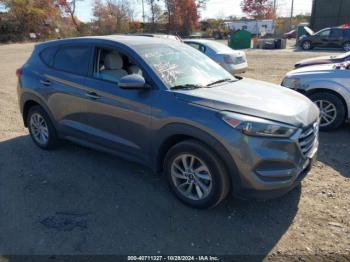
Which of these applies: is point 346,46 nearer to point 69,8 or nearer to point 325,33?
point 325,33

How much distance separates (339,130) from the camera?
5797 millimetres

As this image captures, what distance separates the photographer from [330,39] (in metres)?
23.8

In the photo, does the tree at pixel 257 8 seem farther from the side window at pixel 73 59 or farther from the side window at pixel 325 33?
the side window at pixel 73 59

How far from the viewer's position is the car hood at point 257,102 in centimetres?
309

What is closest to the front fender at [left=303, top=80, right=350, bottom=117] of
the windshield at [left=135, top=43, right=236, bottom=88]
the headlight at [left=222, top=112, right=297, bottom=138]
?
the windshield at [left=135, top=43, right=236, bottom=88]

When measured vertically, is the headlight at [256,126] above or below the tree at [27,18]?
below

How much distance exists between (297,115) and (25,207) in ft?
10.0

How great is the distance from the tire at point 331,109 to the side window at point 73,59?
3.98 metres

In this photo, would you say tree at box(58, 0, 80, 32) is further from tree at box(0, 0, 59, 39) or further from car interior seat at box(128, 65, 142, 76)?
car interior seat at box(128, 65, 142, 76)

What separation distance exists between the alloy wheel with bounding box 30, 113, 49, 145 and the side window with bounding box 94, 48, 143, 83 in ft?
4.88

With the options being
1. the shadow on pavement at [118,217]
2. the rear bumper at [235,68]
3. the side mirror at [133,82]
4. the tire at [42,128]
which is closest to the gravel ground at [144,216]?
the shadow on pavement at [118,217]

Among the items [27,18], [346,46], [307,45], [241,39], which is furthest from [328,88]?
[27,18]

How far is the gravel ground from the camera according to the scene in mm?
2893

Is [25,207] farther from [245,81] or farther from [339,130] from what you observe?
[339,130]
